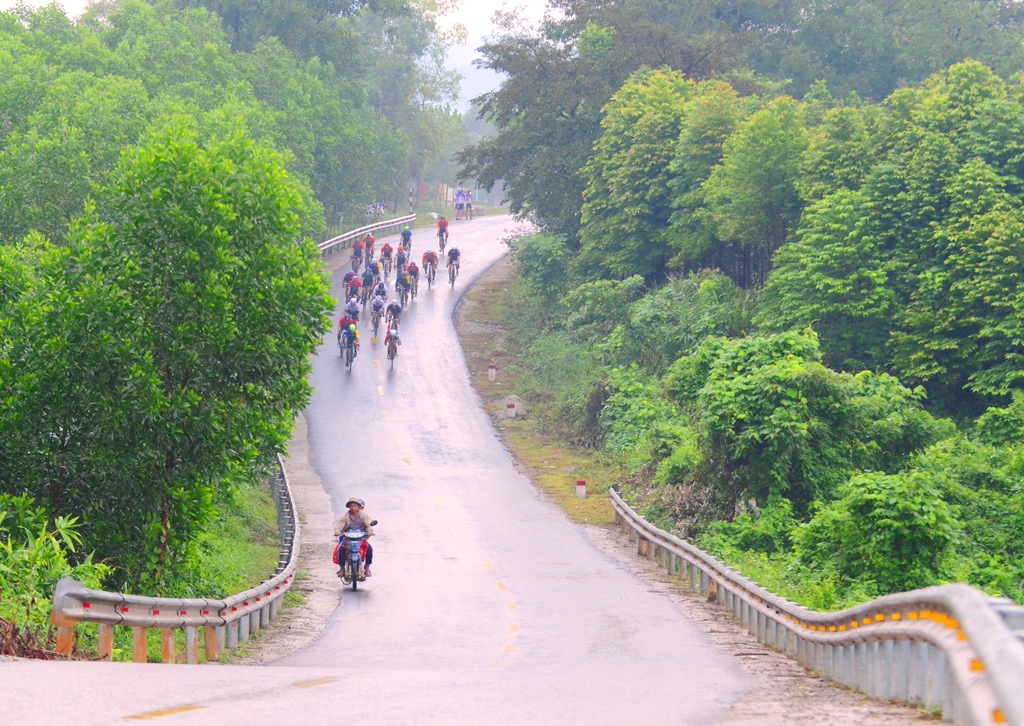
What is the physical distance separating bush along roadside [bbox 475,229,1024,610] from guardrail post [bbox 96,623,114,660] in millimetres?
10374

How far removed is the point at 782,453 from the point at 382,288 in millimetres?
28098

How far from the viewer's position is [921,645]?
9.28 meters

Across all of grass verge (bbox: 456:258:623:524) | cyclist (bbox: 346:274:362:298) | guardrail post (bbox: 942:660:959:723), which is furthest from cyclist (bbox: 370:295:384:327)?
guardrail post (bbox: 942:660:959:723)

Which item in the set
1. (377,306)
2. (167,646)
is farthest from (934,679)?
(377,306)

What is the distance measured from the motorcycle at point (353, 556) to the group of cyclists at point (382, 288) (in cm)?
2279

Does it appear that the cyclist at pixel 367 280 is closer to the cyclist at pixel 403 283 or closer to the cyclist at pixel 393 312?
the cyclist at pixel 403 283

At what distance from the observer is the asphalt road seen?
8523 mm

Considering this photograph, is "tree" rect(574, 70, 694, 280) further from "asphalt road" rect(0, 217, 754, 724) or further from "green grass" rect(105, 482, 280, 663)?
"green grass" rect(105, 482, 280, 663)

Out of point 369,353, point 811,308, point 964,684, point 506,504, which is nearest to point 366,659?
point 964,684

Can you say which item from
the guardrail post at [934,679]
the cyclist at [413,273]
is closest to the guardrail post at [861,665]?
the guardrail post at [934,679]

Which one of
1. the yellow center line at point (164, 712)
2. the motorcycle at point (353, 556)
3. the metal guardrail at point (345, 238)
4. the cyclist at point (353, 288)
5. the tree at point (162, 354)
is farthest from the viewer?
the metal guardrail at point (345, 238)

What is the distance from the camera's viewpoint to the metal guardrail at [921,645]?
6078mm

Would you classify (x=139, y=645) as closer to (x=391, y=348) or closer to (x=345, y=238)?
(x=391, y=348)

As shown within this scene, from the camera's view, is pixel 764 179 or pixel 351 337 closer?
pixel 764 179
